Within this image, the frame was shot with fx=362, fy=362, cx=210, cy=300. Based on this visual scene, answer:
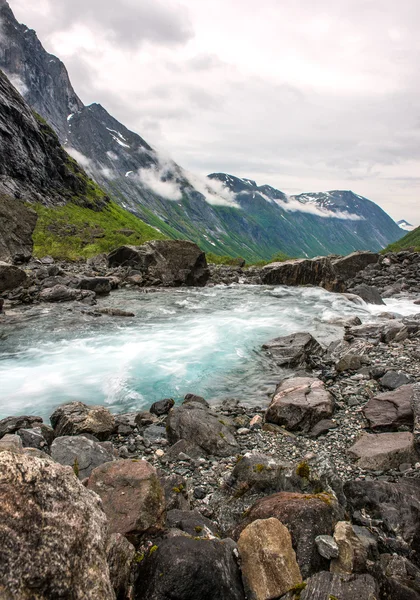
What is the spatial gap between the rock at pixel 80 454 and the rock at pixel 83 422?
162 centimetres

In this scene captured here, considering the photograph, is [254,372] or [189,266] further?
[189,266]

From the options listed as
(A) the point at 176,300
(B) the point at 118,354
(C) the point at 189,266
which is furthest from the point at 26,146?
(B) the point at 118,354

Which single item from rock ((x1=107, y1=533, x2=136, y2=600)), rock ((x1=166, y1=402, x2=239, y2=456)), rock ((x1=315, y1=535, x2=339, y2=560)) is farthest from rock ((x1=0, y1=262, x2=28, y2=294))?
rock ((x1=315, y1=535, x2=339, y2=560))

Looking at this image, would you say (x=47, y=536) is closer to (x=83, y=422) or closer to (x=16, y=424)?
(x=83, y=422)

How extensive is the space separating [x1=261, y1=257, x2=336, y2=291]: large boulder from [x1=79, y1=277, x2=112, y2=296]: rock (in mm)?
22984

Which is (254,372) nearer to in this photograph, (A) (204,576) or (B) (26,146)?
(A) (204,576)

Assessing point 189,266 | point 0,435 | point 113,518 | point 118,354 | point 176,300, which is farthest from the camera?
point 189,266

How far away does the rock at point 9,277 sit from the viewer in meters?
29.3

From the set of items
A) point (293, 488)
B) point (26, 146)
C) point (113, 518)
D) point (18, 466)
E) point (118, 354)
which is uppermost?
point (26, 146)

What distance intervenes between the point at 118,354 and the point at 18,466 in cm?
1702

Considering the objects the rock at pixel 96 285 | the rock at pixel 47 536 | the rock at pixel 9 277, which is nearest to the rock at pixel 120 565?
the rock at pixel 47 536

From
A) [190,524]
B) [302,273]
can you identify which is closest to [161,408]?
[190,524]

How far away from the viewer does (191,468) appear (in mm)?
8797

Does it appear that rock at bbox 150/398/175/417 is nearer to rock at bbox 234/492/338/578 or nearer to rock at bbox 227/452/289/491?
rock at bbox 227/452/289/491
